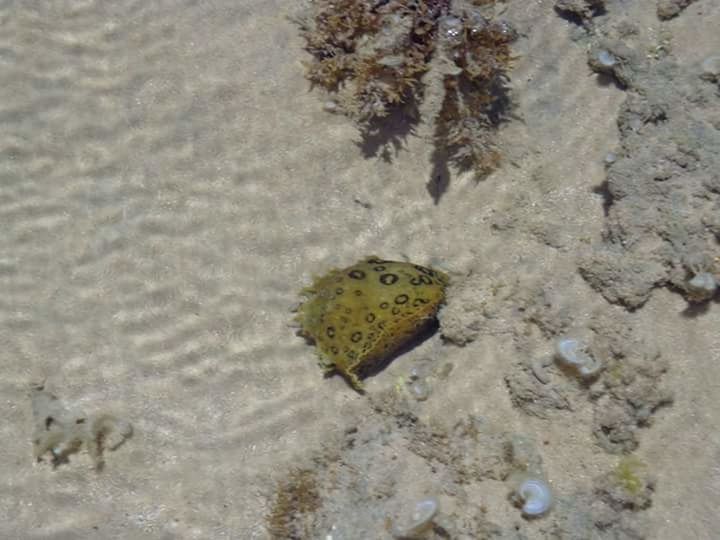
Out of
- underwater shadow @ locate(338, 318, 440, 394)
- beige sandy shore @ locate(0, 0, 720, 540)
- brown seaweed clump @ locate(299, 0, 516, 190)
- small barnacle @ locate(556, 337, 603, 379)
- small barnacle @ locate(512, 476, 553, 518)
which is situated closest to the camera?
small barnacle @ locate(512, 476, 553, 518)

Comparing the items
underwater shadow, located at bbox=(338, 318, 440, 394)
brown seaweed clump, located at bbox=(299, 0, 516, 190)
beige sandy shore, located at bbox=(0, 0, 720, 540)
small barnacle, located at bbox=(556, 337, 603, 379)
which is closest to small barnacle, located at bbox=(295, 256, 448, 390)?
underwater shadow, located at bbox=(338, 318, 440, 394)

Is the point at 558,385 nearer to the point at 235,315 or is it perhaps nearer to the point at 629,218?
the point at 629,218

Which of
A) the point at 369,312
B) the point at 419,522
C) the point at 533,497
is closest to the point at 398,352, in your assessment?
the point at 369,312

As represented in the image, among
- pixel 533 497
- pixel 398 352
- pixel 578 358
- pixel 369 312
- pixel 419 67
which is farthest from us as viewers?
pixel 419 67

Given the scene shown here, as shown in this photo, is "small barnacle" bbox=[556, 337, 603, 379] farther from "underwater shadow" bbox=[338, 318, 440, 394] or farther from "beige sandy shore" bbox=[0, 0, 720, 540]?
"underwater shadow" bbox=[338, 318, 440, 394]

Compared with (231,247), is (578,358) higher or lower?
higher

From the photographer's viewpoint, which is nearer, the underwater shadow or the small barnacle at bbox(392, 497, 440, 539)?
the small barnacle at bbox(392, 497, 440, 539)

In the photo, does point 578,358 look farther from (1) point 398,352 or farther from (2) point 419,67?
(2) point 419,67
